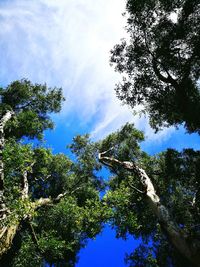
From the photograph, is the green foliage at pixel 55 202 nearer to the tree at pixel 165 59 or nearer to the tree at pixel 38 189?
the tree at pixel 38 189

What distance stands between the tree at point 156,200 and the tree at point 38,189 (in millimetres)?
2579

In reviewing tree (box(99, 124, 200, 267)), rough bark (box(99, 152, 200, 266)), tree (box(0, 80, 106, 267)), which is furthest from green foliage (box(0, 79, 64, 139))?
rough bark (box(99, 152, 200, 266))

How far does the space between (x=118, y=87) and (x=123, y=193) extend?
31.8 ft

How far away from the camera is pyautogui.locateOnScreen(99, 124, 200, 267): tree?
12961mm

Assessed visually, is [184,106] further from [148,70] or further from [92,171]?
[92,171]

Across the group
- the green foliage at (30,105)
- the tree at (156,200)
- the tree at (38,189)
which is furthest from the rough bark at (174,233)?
the green foliage at (30,105)

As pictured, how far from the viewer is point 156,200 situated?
1411 cm

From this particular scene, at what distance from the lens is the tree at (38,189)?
61.8ft

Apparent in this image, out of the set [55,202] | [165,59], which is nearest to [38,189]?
[55,202]

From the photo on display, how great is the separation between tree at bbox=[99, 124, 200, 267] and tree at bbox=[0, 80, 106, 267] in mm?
2579

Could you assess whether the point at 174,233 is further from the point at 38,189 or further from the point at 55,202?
the point at 38,189

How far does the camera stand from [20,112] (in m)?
32.9

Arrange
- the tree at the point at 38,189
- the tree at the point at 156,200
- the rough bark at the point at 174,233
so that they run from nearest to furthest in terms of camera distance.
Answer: the rough bark at the point at 174,233 → the tree at the point at 156,200 → the tree at the point at 38,189

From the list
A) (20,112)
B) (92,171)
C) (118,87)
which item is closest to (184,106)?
(118,87)
